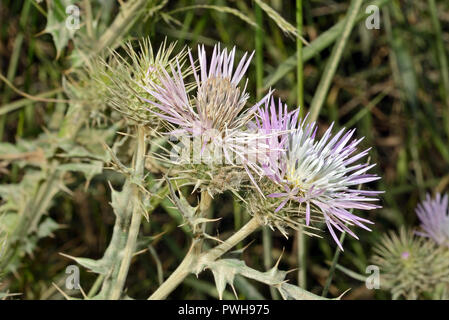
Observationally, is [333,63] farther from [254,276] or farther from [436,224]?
[254,276]

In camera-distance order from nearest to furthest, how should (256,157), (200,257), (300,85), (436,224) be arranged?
(256,157) < (200,257) < (300,85) < (436,224)

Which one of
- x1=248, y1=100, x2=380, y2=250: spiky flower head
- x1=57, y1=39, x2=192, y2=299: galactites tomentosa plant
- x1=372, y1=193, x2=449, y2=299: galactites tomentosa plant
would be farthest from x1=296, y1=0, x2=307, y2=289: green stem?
x1=57, y1=39, x2=192, y2=299: galactites tomentosa plant

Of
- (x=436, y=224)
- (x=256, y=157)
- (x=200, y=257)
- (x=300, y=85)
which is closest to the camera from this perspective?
(x=256, y=157)

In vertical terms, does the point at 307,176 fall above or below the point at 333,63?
below

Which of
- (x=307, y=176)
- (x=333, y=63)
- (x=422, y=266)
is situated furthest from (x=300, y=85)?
(x=422, y=266)

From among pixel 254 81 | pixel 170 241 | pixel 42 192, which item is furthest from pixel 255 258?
pixel 42 192

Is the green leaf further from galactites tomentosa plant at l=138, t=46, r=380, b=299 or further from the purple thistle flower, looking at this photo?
the purple thistle flower
